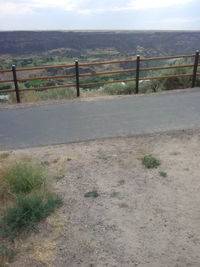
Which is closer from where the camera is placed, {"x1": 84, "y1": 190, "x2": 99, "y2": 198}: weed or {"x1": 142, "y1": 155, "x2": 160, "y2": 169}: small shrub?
{"x1": 84, "y1": 190, "x2": 99, "y2": 198}: weed

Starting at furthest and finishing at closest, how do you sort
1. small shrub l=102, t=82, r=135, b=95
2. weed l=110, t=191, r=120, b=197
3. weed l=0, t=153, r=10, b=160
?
small shrub l=102, t=82, r=135, b=95
weed l=0, t=153, r=10, b=160
weed l=110, t=191, r=120, b=197

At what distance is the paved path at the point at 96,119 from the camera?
22.9 ft

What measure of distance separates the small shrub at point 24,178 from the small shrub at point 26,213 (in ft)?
1.17

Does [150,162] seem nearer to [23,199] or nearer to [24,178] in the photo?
[24,178]

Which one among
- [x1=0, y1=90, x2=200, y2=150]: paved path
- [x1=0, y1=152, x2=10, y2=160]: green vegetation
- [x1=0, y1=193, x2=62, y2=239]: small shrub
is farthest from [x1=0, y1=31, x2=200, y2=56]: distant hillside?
[x1=0, y1=193, x2=62, y2=239]: small shrub

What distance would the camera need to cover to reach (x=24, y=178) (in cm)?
471

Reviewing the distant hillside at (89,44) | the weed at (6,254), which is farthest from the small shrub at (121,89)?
the distant hillside at (89,44)

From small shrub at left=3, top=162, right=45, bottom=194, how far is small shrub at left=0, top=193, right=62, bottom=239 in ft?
1.17

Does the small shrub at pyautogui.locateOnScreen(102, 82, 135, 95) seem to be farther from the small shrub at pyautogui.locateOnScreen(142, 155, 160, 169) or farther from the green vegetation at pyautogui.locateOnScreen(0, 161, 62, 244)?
the green vegetation at pyautogui.locateOnScreen(0, 161, 62, 244)

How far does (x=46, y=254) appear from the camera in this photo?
346 cm

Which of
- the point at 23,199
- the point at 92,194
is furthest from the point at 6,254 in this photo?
the point at 92,194

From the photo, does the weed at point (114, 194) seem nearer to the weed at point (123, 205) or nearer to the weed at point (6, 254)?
the weed at point (123, 205)

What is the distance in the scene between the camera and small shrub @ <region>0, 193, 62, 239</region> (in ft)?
12.7

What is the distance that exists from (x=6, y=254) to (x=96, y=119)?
16.4 ft
